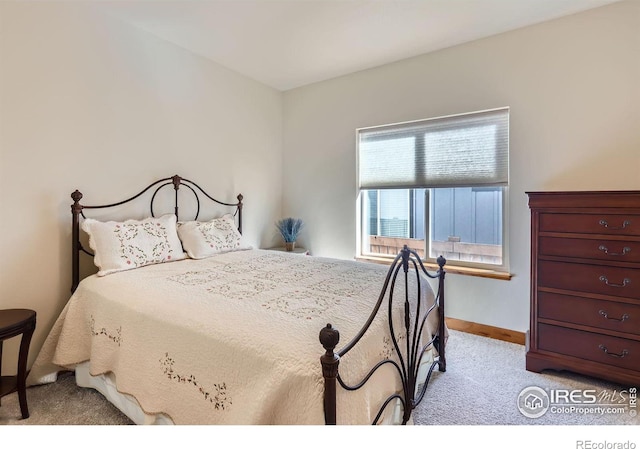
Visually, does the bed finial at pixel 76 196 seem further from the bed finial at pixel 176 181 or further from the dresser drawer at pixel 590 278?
the dresser drawer at pixel 590 278

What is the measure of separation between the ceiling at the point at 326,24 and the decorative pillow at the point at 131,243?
1590 mm

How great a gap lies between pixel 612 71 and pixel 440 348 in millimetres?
2328

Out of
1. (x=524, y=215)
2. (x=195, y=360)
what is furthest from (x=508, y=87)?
(x=195, y=360)

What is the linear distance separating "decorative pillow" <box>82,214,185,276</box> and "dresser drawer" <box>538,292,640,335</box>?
2.72m

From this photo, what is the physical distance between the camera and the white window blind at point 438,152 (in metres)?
2.75

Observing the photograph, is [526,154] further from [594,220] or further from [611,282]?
[611,282]

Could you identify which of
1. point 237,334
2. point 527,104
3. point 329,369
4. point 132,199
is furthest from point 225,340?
point 527,104

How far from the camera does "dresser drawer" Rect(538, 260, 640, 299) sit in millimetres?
1906

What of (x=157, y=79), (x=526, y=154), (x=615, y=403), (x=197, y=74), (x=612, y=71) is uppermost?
(x=197, y=74)

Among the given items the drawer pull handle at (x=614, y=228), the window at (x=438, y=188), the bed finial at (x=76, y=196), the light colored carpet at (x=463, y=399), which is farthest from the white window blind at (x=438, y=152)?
the bed finial at (x=76, y=196)

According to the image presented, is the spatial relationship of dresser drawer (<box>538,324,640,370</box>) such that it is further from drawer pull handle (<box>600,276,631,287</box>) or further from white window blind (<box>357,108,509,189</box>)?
white window blind (<box>357,108,509,189</box>)

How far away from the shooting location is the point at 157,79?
2.75 meters

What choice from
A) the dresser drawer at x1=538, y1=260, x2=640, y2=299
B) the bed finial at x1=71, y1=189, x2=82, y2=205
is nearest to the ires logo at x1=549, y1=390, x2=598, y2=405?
the dresser drawer at x1=538, y1=260, x2=640, y2=299
